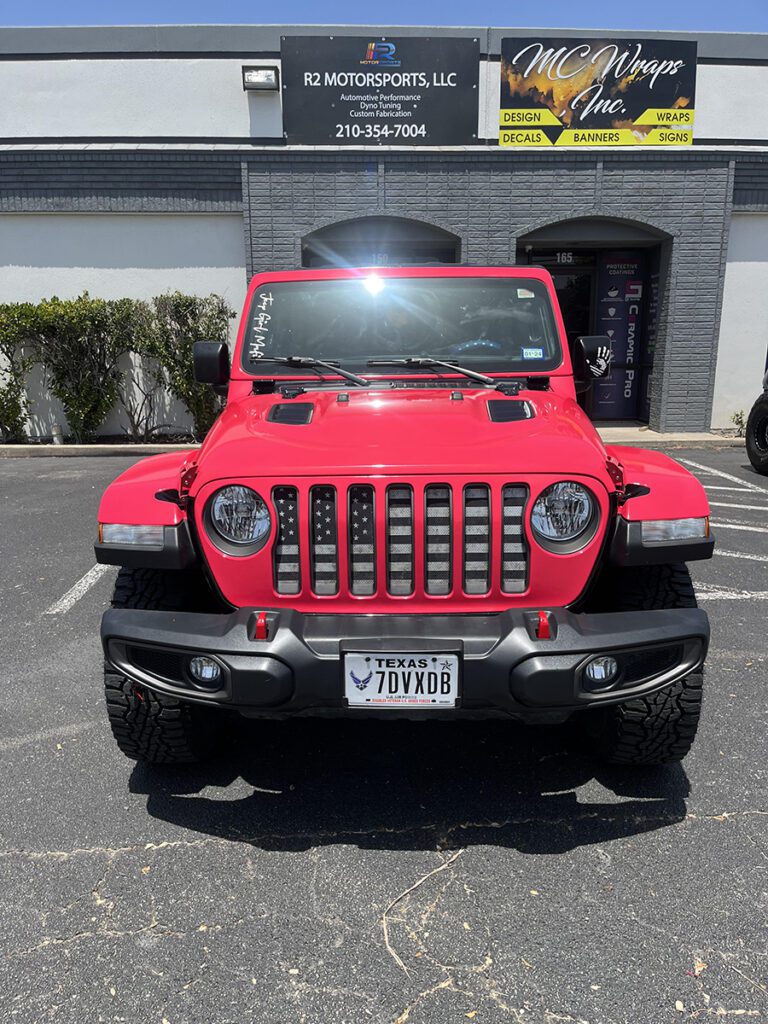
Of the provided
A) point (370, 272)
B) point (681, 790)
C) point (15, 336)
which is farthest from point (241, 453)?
point (15, 336)

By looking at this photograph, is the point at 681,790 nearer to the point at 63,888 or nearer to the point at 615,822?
the point at 615,822

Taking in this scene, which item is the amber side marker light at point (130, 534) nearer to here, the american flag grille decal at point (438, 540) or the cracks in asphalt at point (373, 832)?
the american flag grille decal at point (438, 540)

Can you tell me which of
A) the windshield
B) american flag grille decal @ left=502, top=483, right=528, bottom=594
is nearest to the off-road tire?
american flag grille decal @ left=502, top=483, right=528, bottom=594

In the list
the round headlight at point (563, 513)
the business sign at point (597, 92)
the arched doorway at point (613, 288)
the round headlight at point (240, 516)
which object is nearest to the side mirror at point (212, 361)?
the round headlight at point (240, 516)

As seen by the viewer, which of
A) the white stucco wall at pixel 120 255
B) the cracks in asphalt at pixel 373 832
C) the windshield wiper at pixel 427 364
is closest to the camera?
the cracks in asphalt at pixel 373 832

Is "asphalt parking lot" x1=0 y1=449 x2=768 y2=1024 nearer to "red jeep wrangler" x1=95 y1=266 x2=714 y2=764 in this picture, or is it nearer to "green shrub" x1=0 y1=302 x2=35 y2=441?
"red jeep wrangler" x1=95 y1=266 x2=714 y2=764

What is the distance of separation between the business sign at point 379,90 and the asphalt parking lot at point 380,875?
9.17 m

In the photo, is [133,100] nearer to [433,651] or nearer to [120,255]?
[120,255]

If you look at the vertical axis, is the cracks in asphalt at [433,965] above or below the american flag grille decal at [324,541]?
below

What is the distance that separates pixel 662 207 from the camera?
35.0 ft

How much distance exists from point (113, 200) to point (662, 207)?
787cm

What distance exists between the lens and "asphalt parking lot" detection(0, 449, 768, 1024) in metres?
1.94

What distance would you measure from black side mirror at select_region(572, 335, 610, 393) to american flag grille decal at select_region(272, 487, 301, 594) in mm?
1907

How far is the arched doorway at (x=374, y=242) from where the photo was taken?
35.8ft
